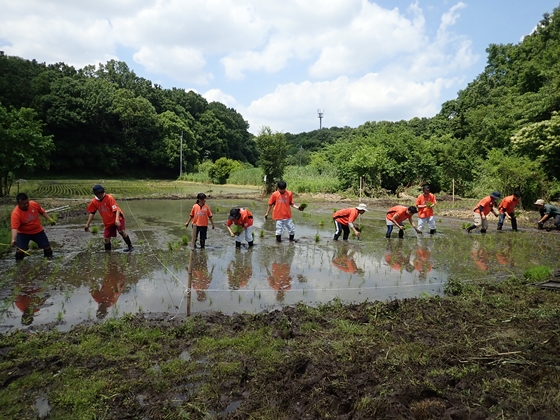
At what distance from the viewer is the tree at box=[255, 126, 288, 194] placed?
86.8 ft

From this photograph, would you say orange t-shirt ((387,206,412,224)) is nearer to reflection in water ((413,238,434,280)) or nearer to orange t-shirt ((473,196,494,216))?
reflection in water ((413,238,434,280))

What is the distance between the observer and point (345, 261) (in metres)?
8.97

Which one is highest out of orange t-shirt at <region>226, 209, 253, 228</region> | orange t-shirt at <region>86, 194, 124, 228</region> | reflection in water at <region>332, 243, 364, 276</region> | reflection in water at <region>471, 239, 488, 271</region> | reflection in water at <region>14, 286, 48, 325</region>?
orange t-shirt at <region>86, 194, 124, 228</region>

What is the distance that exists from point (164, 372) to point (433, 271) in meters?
6.23

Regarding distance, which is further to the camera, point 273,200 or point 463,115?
point 463,115

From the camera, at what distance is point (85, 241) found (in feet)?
35.6

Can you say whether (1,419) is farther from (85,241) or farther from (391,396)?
(85,241)

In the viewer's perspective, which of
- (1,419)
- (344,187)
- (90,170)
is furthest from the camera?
(90,170)

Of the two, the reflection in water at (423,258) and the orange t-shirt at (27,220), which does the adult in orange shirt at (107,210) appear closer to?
the orange t-shirt at (27,220)

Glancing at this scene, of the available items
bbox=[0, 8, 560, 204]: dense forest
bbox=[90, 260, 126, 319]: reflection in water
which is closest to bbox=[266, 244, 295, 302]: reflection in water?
bbox=[90, 260, 126, 319]: reflection in water

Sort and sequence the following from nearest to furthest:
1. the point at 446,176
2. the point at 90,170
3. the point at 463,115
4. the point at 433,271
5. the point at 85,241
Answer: the point at 433,271
the point at 85,241
the point at 446,176
the point at 463,115
the point at 90,170

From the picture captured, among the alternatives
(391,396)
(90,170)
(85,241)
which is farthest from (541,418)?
(90,170)

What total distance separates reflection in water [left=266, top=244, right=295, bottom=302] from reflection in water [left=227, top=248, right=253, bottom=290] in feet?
1.51

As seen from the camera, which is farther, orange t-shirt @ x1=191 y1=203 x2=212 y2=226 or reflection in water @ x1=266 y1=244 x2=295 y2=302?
orange t-shirt @ x1=191 y1=203 x2=212 y2=226
